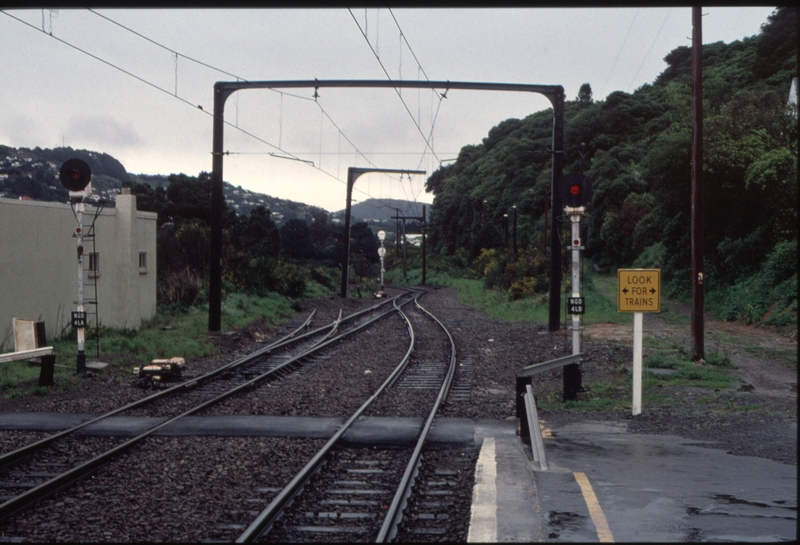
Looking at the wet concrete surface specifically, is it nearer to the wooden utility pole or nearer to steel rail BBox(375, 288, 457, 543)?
steel rail BBox(375, 288, 457, 543)

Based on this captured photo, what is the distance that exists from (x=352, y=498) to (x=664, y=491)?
2.87 m

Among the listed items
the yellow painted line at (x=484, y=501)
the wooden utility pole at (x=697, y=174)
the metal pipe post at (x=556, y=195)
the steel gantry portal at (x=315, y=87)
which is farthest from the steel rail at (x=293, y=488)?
the metal pipe post at (x=556, y=195)

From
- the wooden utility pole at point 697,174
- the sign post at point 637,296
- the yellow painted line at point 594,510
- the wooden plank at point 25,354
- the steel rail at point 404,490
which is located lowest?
the steel rail at point 404,490

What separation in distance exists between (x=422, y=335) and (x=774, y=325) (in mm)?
10877

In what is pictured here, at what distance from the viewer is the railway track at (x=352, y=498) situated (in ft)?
20.1

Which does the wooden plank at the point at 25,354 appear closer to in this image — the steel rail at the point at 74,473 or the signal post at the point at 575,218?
the steel rail at the point at 74,473

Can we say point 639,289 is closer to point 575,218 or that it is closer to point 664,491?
point 575,218

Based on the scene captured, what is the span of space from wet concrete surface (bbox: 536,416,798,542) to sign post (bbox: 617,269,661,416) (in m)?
1.45

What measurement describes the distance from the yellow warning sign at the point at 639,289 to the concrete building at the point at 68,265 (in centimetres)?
1173

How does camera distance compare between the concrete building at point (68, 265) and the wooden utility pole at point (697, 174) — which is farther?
the concrete building at point (68, 265)

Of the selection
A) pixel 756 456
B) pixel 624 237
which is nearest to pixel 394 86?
pixel 756 456

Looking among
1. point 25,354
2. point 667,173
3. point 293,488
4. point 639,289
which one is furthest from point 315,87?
point 667,173

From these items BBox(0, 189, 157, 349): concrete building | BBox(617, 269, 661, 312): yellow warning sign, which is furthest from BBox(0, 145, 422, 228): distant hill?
BBox(617, 269, 661, 312): yellow warning sign

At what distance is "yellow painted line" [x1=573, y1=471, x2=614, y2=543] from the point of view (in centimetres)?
555
